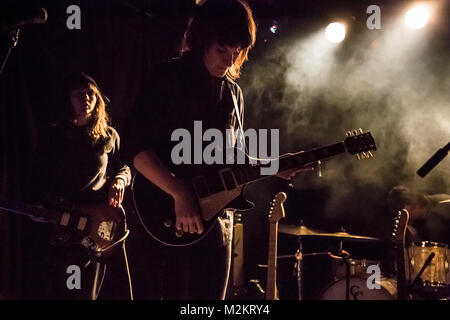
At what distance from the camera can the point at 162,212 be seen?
211cm

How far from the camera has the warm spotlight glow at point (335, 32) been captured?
210 inches

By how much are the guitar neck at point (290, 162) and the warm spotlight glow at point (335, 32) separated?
314cm

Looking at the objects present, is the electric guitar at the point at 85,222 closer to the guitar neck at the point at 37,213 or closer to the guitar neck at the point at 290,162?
the guitar neck at the point at 37,213

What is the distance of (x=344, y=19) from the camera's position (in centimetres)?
521

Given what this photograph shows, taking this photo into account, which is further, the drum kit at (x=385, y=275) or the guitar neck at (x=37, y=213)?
the drum kit at (x=385, y=275)

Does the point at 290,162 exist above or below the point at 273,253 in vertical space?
above

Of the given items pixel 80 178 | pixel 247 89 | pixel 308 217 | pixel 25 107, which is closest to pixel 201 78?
pixel 80 178

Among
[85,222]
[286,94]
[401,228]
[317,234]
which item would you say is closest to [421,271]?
[401,228]

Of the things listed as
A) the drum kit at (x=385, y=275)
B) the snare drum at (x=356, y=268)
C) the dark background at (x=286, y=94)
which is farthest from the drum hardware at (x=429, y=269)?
the dark background at (x=286, y=94)

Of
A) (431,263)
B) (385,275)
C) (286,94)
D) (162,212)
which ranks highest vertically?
(286,94)

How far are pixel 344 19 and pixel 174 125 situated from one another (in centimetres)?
387

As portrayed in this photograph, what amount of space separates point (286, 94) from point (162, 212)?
3.98 metres
